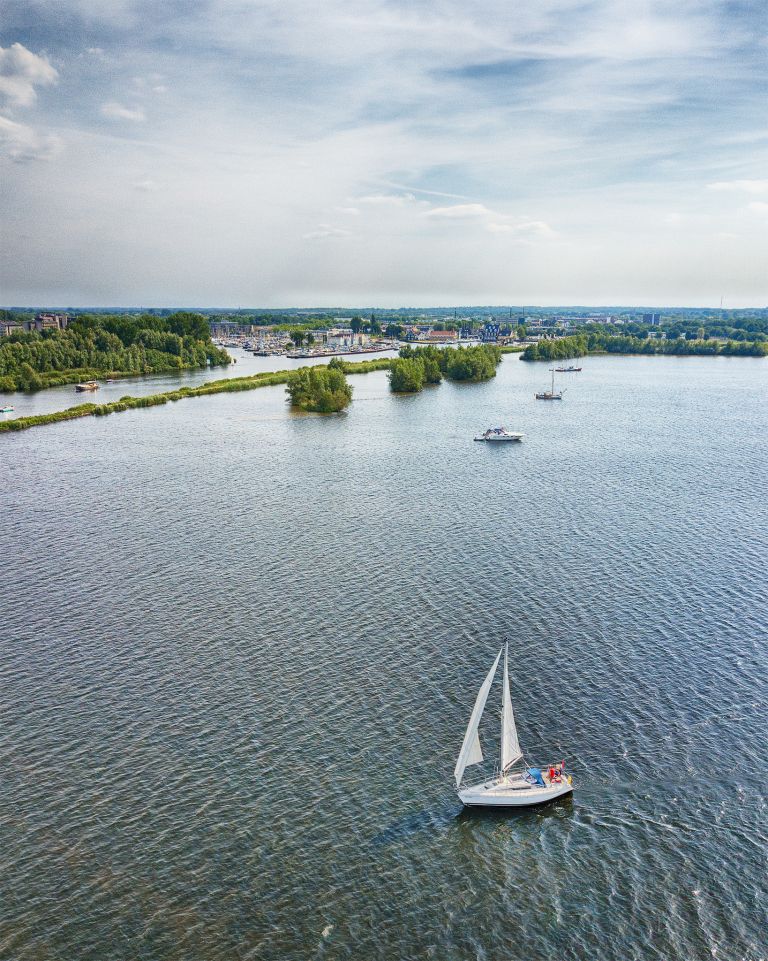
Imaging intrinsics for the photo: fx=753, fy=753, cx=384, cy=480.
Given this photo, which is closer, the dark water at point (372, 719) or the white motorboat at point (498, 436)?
the dark water at point (372, 719)

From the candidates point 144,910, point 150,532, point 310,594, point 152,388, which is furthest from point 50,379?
point 144,910

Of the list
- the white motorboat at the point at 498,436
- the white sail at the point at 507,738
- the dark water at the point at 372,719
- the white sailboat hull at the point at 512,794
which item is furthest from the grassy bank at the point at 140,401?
the white sailboat hull at the point at 512,794

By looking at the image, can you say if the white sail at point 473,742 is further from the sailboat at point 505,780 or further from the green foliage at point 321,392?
the green foliage at point 321,392

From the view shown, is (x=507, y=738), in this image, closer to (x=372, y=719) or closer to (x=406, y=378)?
(x=372, y=719)

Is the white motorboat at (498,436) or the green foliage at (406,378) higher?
the green foliage at (406,378)

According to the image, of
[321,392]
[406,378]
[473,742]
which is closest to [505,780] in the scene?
[473,742]
